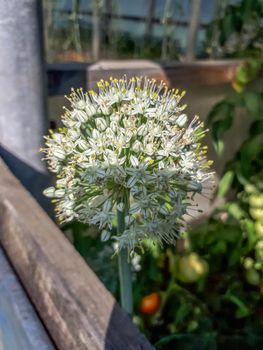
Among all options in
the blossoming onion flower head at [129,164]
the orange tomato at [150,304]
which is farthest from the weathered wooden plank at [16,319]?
the orange tomato at [150,304]

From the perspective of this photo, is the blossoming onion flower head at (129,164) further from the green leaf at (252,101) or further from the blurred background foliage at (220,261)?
the green leaf at (252,101)

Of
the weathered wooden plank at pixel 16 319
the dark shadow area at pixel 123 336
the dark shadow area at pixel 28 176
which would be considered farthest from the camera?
the dark shadow area at pixel 28 176

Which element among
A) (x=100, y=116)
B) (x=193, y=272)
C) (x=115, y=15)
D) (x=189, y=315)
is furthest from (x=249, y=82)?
(x=115, y=15)

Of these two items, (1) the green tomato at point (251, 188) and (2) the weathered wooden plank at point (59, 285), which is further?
(1) the green tomato at point (251, 188)

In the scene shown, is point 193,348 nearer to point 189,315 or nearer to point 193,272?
point 189,315

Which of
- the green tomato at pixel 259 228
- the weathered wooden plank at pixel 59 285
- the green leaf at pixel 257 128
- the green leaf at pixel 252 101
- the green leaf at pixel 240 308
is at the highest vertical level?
the weathered wooden plank at pixel 59 285

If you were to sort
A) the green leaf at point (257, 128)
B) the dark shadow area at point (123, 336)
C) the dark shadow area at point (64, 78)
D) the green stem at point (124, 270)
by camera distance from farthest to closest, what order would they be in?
the green leaf at point (257, 128) → the dark shadow area at point (64, 78) → the green stem at point (124, 270) → the dark shadow area at point (123, 336)

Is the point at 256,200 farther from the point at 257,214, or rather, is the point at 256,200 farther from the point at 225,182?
the point at 225,182

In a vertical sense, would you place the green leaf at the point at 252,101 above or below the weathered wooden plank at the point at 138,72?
below
